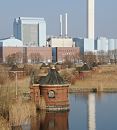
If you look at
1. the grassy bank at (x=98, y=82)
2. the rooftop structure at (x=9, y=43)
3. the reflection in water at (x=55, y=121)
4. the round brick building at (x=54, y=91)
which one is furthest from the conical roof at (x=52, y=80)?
the rooftop structure at (x=9, y=43)

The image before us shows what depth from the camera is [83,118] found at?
91.4ft

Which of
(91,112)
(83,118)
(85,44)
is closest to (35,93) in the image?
(91,112)

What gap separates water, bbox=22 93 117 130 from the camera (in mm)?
24547

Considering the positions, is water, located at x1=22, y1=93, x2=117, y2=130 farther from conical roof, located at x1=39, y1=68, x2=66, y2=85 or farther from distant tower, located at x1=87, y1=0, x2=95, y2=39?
distant tower, located at x1=87, y1=0, x2=95, y2=39

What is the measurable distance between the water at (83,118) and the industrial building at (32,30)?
454 feet

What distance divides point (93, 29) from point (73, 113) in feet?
379

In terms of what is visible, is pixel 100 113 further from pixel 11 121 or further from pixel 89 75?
pixel 89 75

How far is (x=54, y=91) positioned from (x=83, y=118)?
5.43m

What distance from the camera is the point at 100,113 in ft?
97.3

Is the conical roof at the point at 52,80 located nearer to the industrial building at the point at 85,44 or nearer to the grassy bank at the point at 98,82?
the grassy bank at the point at 98,82

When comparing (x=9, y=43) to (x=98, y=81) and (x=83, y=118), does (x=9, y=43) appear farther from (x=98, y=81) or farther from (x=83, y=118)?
(x=83, y=118)

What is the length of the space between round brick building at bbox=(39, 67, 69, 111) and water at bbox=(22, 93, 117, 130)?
1017 millimetres

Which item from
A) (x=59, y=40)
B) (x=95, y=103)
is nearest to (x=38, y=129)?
(x=95, y=103)

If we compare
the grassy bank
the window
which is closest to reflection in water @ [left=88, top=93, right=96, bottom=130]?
the window
